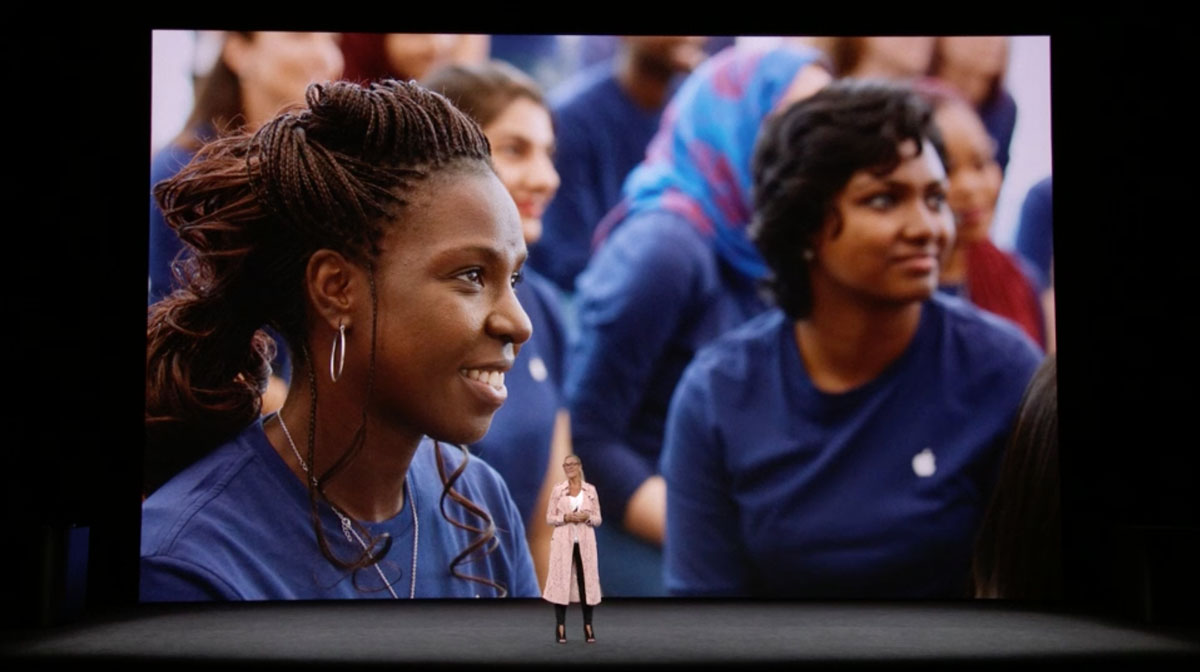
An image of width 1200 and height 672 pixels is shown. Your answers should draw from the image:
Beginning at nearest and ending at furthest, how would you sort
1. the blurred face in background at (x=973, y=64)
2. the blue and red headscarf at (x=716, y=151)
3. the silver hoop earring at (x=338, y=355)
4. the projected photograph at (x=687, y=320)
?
the silver hoop earring at (x=338, y=355) < the projected photograph at (x=687, y=320) < the blue and red headscarf at (x=716, y=151) < the blurred face in background at (x=973, y=64)

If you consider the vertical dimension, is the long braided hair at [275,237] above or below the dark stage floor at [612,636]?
above

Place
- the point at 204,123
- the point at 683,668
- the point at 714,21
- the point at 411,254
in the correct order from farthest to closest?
the point at 714,21
the point at 204,123
the point at 411,254
the point at 683,668

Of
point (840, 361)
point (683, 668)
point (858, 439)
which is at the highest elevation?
point (840, 361)

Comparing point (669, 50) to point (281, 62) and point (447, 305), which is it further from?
point (281, 62)

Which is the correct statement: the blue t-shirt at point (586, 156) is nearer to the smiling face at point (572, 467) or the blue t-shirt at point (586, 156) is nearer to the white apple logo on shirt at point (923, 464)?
the smiling face at point (572, 467)

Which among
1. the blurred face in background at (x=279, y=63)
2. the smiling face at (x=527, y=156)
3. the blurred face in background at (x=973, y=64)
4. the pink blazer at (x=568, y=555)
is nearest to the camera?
the pink blazer at (x=568, y=555)

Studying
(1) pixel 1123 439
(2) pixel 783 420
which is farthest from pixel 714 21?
(1) pixel 1123 439

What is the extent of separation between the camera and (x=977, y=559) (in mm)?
7379

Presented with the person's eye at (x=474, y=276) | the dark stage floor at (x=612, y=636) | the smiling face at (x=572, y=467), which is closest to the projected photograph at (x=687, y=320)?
the person's eye at (x=474, y=276)

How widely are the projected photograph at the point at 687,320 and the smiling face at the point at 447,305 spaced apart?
0.03 metres

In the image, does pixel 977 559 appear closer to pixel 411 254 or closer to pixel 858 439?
pixel 858 439

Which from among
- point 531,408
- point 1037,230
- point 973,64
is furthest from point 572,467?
point 973,64

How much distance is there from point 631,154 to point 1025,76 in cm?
238

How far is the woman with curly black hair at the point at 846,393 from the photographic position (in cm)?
735
